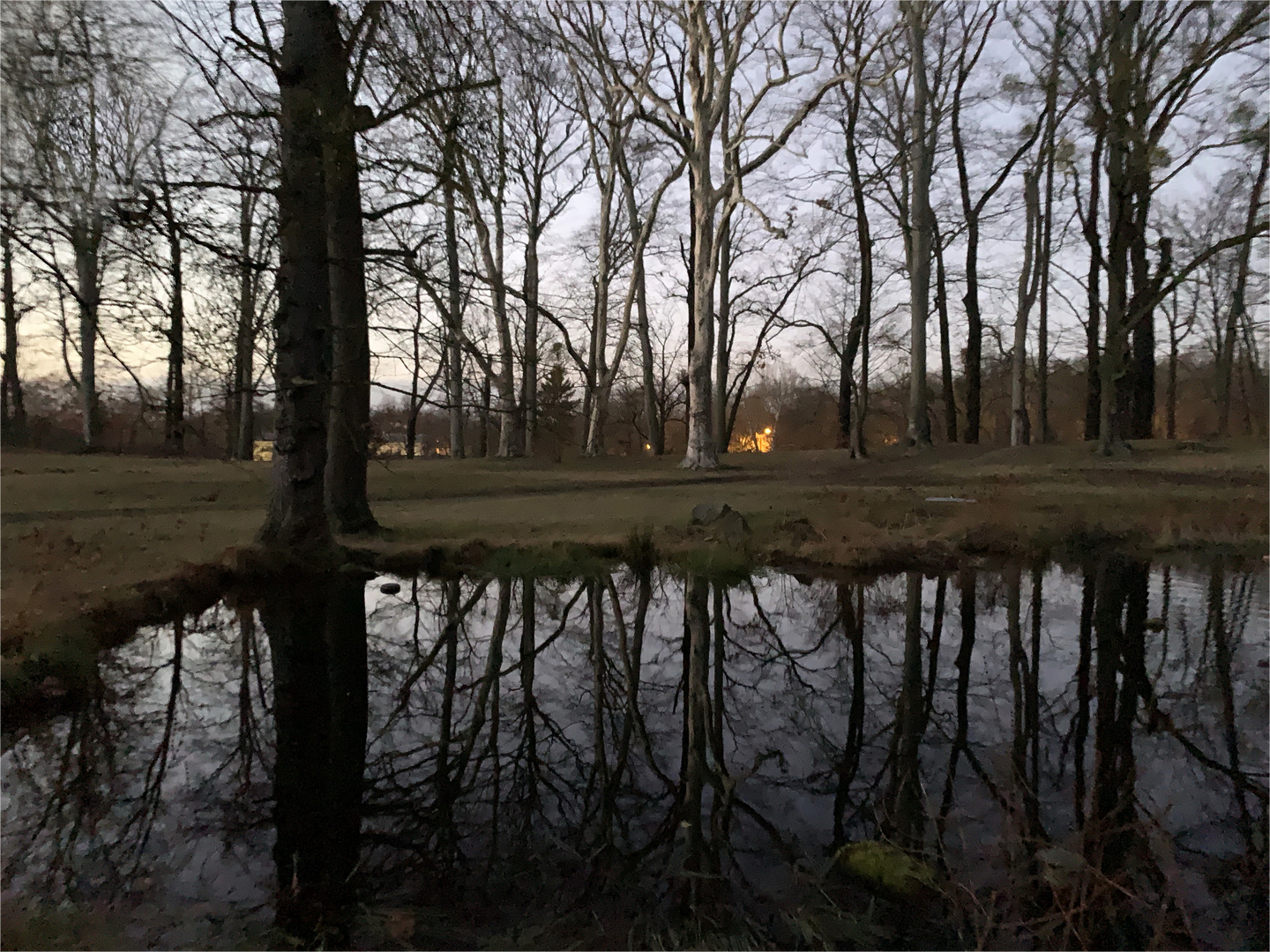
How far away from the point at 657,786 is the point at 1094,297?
24450mm

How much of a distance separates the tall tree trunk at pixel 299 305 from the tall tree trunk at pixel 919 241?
1688 centimetres

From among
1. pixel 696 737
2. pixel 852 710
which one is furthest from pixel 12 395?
pixel 852 710

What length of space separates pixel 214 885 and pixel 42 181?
4.76 meters

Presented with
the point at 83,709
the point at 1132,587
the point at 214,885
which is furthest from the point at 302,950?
the point at 1132,587

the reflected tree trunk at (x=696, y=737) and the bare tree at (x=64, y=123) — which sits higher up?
the bare tree at (x=64, y=123)

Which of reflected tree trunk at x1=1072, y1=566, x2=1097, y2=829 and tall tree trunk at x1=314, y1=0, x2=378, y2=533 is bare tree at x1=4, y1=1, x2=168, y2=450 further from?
reflected tree trunk at x1=1072, y1=566, x2=1097, y2=829

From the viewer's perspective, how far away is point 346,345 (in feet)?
33.6

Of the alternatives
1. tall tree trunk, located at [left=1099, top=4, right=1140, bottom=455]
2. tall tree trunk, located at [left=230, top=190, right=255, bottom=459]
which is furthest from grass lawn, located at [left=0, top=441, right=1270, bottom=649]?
tall tree trunk, located at [left=230, top=190, right=255, bottom=459]

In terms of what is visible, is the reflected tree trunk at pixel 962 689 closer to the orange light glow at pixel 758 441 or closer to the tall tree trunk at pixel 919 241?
the tall tree trunk at pixel 919 241

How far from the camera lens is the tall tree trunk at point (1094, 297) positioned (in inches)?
793

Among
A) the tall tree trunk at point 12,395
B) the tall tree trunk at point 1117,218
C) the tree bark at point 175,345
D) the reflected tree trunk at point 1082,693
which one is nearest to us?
the reflected tree trunk at point 1082,693

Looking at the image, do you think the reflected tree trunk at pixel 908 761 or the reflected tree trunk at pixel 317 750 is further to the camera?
the reflected tree trunk at pixel 908 761

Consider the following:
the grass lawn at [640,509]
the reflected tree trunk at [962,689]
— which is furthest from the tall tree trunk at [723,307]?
the reflected tree trunk at [962,689]

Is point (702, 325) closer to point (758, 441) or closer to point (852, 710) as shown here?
point (852, 710)
